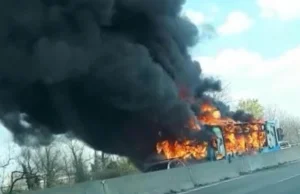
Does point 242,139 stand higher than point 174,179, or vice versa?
point 242,139

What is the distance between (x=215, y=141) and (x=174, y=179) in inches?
282

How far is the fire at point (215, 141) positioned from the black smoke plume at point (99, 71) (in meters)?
0.69

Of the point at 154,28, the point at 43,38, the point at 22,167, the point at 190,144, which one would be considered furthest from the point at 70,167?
the point at 43,38

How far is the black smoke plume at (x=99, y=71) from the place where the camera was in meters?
18.7

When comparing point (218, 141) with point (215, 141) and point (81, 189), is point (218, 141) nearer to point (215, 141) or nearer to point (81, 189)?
point (215, 141)

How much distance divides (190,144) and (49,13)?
954 cm

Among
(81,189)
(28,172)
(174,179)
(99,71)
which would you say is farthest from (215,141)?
(81,189)

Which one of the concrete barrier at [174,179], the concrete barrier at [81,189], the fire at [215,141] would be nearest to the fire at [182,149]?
the fire at [215,141]

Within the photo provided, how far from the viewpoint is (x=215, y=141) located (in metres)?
24.5

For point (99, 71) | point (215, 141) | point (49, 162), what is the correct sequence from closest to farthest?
1. point (99, 71)
2. point (215, 141)
3. point (49, 162)

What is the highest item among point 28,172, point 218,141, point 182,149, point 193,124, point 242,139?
point 193,124

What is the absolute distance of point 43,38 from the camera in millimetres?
18594

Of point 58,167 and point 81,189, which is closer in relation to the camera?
point 81,189

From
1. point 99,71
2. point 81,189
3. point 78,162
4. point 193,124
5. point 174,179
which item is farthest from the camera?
point 78,162
